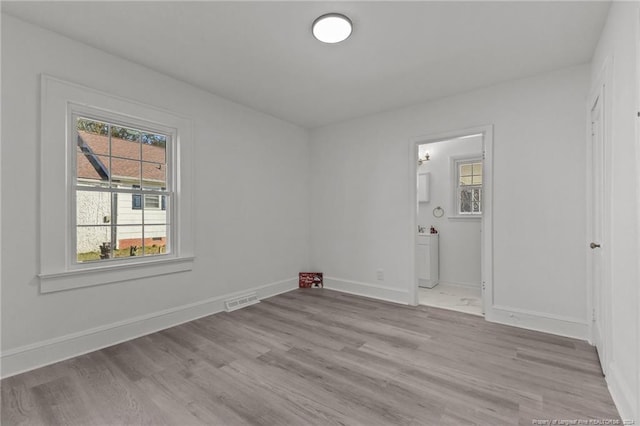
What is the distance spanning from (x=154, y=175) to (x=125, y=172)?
A: 0.29 m

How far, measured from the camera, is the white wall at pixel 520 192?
116 inches

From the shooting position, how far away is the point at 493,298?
3.37m

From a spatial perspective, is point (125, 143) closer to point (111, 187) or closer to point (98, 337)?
point (111, 187)

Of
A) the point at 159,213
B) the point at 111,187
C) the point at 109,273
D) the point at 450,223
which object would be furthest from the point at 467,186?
the point at 109,273

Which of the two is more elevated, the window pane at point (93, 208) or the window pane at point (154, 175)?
the window pane at point (154, 175)

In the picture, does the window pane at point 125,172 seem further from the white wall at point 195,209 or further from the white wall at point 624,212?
the white wall at point 624,212

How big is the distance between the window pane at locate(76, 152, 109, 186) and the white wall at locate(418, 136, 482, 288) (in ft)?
15.4

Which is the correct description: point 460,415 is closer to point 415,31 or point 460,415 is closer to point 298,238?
point 415,31

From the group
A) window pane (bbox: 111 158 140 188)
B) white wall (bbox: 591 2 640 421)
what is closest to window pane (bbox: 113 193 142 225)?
window pane (bbox: 111 158 140 188)

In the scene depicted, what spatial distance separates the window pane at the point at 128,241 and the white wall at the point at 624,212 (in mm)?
3835

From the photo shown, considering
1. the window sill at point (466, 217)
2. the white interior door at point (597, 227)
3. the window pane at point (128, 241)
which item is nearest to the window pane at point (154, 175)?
the window pane at point (128, 241)

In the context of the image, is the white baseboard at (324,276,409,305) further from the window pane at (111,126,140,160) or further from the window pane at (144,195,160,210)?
the window pane at (111,126,140,160)

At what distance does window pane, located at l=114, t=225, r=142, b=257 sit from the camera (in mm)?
2930

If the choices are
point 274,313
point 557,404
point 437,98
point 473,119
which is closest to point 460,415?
point 557,404
